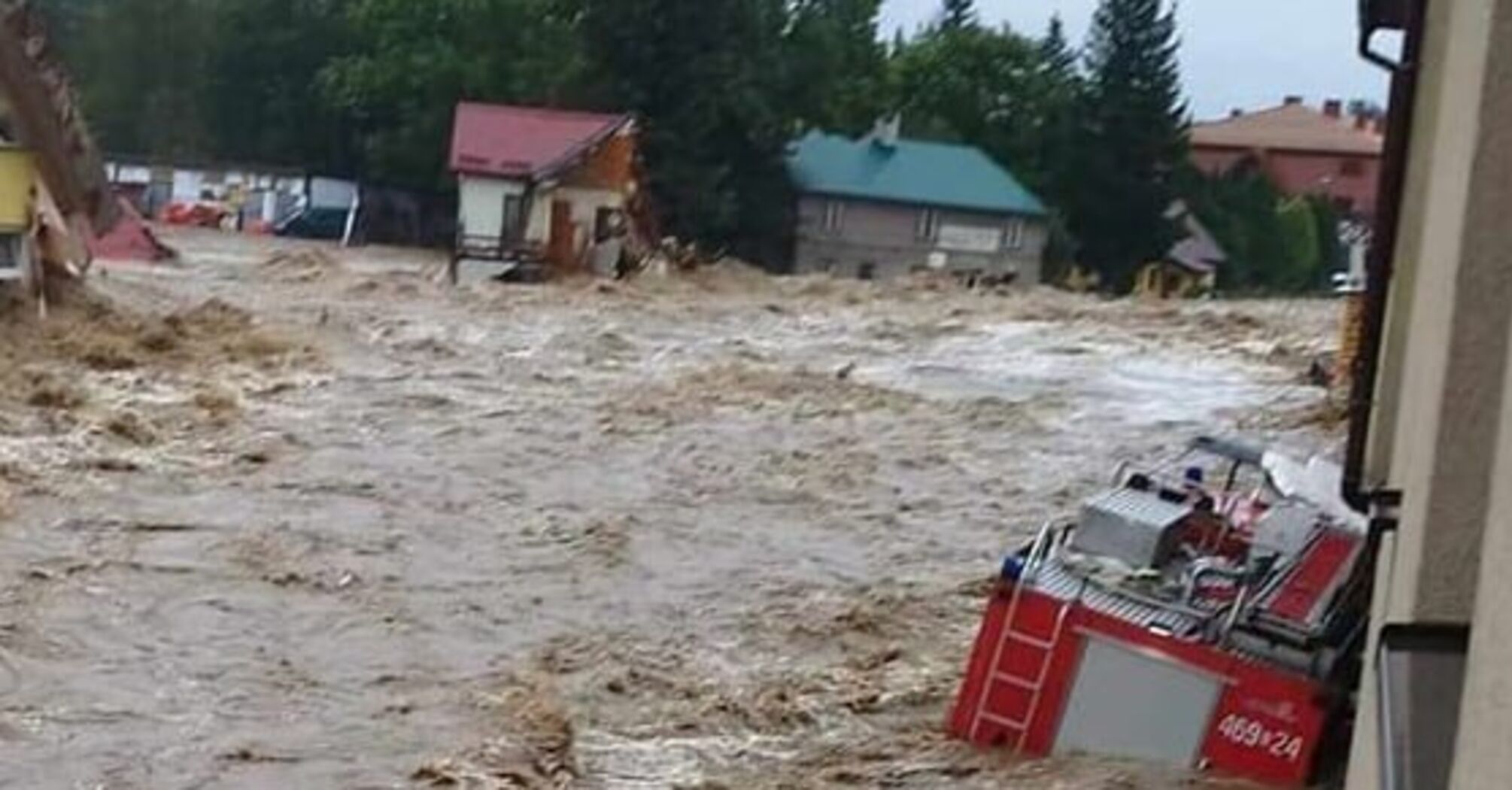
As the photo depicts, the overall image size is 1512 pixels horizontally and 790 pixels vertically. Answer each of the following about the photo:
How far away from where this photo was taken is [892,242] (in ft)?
171

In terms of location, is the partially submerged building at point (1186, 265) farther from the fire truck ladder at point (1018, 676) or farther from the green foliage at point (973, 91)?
the fire truck ladder at point (1018, 676)

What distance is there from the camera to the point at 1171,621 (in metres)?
5.92

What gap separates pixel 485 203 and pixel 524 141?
1188 mm

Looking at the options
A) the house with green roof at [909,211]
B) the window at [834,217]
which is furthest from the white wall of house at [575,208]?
the window at [834,217]

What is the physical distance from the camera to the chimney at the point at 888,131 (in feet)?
169

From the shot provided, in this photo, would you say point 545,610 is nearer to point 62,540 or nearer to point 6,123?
point 62,540

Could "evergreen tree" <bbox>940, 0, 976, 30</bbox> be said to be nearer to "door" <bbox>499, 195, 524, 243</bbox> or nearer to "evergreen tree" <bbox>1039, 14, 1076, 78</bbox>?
"evergreen tree" <bbox>1039, 14, 1076, 78</bbox>

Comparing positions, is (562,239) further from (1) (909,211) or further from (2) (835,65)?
(1) (909,211)

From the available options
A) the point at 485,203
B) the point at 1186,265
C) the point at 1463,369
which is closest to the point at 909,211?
the point at 1186,265

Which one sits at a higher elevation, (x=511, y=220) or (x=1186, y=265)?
(x=511, y=220)

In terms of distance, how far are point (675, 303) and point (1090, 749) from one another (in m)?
20.4

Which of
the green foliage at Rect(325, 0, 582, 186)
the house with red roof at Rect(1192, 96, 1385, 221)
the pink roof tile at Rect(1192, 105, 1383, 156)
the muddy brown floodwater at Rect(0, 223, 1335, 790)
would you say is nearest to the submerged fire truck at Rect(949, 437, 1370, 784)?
the muddy brown floodwater at Rect(0, 223, 1335, 790)

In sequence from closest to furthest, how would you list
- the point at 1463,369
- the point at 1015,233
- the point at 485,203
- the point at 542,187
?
1. the point at 1463,369
2. the point at 542,187
3. the point at 485,203
4. the point at 1015,233

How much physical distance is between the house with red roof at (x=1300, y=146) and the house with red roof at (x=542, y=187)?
1512 inches
